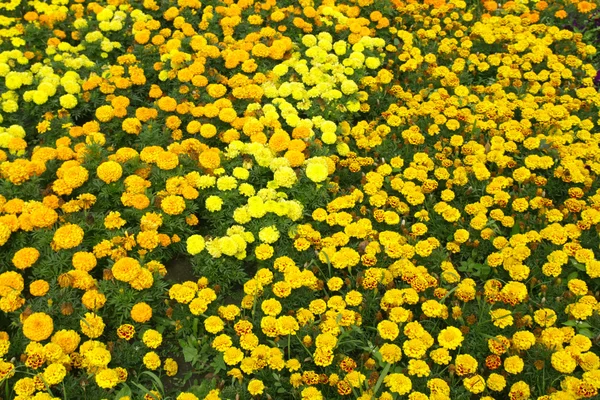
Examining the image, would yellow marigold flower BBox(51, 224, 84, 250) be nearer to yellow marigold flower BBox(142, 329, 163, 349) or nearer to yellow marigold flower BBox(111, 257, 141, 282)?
yellow marigold flower BBox(111, 257, 141, 282)

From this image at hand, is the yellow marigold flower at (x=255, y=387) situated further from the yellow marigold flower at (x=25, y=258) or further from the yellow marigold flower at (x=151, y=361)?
the yellow marigold flower at (x=25, y=258)

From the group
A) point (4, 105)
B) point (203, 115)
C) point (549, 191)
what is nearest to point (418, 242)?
point (549, 191)

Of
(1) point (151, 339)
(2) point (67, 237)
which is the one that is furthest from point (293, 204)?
(2) point (67, 237)

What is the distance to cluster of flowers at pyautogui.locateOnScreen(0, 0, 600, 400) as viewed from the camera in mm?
3201

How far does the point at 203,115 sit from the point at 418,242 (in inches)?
86.0

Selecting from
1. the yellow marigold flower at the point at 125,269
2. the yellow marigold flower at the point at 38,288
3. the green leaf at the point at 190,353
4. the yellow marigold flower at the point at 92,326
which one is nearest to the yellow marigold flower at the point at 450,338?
the green leaf at the point at 190,353

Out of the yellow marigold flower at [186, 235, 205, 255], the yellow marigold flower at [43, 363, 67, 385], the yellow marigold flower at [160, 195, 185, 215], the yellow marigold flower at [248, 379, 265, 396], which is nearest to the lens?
the yellow marigold flower at [43, 363, 67, 385]

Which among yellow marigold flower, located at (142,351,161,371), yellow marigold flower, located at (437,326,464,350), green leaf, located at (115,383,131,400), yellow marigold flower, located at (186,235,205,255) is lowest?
green leaf, located at (115,383,131,400)

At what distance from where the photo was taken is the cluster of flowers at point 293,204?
3201 mm

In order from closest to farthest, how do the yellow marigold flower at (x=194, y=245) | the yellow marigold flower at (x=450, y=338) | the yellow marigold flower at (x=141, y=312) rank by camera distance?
1. the yellow marigold flower at (x=450, y=338)
2. the yellow marigold flower at (x=141, y=312)
3. the yellow marigold flower at (x=194, y=245)

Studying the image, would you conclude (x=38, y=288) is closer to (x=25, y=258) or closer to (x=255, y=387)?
(x=25, y=258)

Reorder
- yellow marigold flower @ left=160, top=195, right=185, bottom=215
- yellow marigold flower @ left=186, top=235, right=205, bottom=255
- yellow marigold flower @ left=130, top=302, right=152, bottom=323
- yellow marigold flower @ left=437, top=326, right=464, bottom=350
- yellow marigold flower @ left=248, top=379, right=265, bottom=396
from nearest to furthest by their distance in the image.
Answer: yellow marigold flower @ left=248, top=379, right=265, bottom=396, yellow marigold flower @ left=437, top=326, right=464, bottom=350, yellow marigold flower @ left=130, top=302, right=152, bottom=323, yellow marigold flower @ left=186, top=235, right=205, bottom=255, yellow marigold flower @ left=160, top=195, right=185, bottom=215

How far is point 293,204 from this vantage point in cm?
400

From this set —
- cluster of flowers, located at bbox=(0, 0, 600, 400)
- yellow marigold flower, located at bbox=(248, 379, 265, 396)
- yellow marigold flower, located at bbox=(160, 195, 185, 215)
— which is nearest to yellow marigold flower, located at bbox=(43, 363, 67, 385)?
cluster of flowers, located at bbox=(0, 0, 600, 400)
